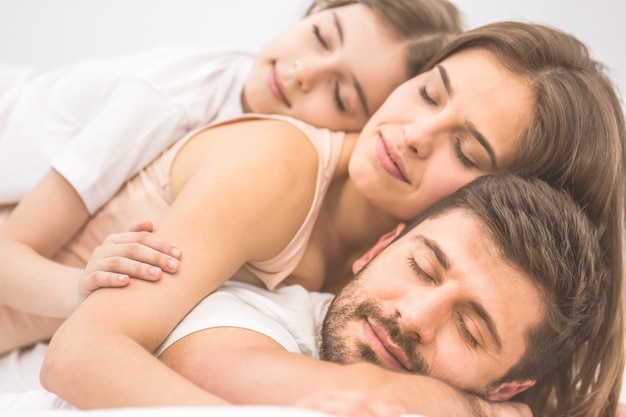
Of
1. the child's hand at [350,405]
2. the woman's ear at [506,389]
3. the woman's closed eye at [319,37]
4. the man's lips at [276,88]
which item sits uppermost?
the woman's closed eye at [319,37]

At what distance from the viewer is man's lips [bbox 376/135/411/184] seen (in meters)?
1.32

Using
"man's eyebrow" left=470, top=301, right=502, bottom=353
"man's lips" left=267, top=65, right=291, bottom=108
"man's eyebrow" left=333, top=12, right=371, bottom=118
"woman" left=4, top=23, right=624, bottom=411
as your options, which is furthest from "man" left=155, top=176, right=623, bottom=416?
"man's lips" left=267, top=65, right=291, bottom=108

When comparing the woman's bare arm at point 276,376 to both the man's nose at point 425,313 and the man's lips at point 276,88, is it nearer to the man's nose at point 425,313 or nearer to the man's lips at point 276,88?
the man's nose at point 425,313

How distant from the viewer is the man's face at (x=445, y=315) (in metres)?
1.06

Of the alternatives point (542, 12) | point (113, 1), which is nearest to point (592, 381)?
point (542, 12)

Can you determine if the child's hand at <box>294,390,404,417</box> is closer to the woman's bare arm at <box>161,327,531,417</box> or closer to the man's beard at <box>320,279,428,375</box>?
the woman's bare arm at <box>161,327,531,417</box>

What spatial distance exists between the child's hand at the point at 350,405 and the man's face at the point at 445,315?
21cm

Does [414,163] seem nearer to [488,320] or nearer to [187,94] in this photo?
[488,320]

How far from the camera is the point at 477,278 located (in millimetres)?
1070

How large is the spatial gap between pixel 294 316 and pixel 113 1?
5.79ft

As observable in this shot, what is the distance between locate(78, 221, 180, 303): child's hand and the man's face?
301 mm

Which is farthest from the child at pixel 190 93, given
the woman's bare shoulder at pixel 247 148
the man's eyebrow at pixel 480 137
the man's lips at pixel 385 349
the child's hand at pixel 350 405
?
the child's hand at pixel 350 405

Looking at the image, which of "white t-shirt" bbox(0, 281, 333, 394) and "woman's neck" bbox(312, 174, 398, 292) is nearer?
"white t-shirt" bbox(0, 281, 333, 394)

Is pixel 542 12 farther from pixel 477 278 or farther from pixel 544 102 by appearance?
pixel 477 278
